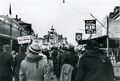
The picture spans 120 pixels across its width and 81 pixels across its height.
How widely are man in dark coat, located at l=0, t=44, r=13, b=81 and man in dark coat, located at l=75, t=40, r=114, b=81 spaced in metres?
4.98

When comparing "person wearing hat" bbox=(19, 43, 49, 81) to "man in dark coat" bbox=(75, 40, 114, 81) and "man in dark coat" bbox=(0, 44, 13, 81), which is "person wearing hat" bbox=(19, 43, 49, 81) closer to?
"man in dark coat" bbox=(75, 40, 114, 81)

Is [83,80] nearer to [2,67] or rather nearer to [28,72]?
[28,72]

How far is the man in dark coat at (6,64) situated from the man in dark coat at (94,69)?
4982mm

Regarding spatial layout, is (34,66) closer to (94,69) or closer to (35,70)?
(35,70)

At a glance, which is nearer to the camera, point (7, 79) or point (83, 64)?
point (83, 64)

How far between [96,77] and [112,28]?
8.68 meters

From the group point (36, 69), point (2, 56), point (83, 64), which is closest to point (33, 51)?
point (36, 69)

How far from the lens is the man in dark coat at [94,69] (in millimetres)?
8984

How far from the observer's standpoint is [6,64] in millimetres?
13820

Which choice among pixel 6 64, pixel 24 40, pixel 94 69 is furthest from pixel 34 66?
pixel 24 40

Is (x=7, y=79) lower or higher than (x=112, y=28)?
lower

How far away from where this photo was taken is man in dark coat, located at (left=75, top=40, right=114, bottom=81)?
8.98 meters

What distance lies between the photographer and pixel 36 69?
337 inches

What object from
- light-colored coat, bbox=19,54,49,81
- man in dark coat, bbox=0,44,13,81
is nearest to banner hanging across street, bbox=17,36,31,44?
man in dark coat, bbox=0,44,13,81
